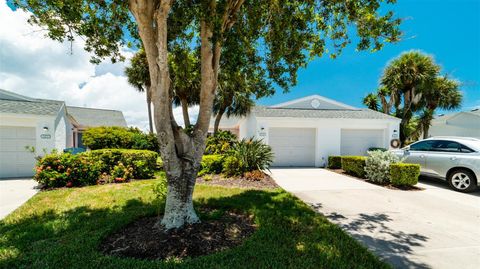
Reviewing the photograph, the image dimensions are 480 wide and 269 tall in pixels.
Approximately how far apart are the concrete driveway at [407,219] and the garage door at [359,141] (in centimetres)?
477

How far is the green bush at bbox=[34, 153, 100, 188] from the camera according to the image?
6777mm

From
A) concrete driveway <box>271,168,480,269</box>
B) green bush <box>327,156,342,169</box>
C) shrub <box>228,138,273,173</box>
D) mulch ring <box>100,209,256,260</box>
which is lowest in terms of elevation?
concrete driveway <box>271,168,480,269</box>

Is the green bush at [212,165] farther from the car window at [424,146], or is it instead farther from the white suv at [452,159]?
the car window at [424,146]

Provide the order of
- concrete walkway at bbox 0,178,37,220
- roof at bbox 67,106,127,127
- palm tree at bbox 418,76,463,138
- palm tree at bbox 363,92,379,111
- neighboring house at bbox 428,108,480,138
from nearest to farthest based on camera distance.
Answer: concrete walkway at bbox 0,178,37,220 < palm tree at bbox 418,76,463,138 < neighboring house at bbox 428,108,480,138 < palm tree at bbox 363,92,379,111 < roof at bbox 67,106,127,127

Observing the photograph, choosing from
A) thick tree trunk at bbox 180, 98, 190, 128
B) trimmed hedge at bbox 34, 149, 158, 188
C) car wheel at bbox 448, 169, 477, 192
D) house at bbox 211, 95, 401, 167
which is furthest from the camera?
thick tree trunk at bbox 180, 98, 190, 128

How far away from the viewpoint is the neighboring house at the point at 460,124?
57.3 feet

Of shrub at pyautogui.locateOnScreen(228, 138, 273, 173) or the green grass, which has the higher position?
shrub at pyautogui.locateOnScreen(228, 138, 273, 173)

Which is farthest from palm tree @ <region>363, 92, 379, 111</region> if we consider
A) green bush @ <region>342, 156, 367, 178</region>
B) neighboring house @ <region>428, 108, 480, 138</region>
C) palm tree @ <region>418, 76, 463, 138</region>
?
green bush @ <region>342, 156, 367, 178</region>

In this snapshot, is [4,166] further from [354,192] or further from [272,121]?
[354,192]

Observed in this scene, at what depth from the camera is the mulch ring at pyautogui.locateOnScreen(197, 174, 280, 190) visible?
702cm

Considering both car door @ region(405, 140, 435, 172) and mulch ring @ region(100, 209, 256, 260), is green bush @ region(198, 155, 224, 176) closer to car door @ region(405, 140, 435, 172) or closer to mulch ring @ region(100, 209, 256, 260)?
mulch ring @ region(100, 209, 256, 260)

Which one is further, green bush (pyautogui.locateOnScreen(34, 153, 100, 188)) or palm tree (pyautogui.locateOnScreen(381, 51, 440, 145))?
palm tree (pyautogui.locateOnScreen(381, 51, 440, 145))

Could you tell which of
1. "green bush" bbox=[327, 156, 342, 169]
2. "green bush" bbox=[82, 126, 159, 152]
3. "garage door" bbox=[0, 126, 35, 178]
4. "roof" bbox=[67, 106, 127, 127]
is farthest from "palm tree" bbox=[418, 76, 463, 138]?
"roof" bbox=[67, 106, 127, 127]

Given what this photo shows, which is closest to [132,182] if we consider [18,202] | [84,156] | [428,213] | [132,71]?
[84,156]
